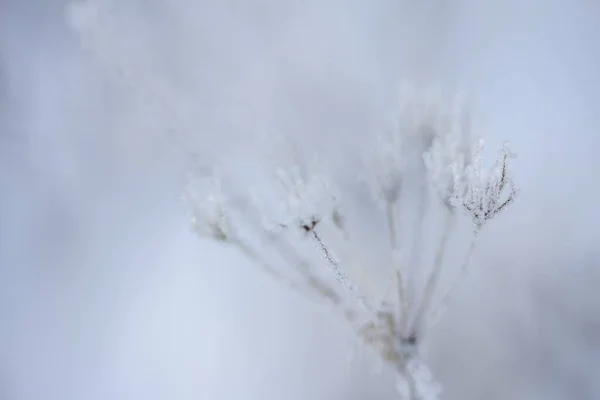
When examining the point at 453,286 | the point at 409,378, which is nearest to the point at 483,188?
the point at 453,286

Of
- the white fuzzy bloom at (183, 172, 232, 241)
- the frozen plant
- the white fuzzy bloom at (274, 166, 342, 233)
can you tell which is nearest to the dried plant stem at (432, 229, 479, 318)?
the frozen plant

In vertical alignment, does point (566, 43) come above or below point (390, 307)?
above

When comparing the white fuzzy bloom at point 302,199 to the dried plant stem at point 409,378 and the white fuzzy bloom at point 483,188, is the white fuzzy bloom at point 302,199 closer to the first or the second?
the white fuzzy bloom at point 483,188

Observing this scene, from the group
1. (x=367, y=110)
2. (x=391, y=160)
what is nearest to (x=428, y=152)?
(x=391, y=160)

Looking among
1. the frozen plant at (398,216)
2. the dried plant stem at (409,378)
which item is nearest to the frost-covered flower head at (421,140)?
the frozen plant at (398,216)

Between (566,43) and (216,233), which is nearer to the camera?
(216,233)

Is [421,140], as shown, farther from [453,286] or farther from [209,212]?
[209,212]

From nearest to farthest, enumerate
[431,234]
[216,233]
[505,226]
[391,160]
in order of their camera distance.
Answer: [216,233] → [391,160] → [431,234] → [505,226]

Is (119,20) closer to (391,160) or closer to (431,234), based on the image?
(391,160)
